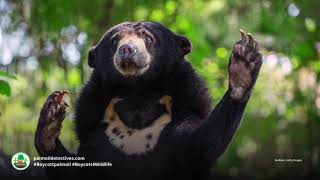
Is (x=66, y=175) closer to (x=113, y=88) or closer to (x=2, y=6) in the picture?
(x=113, y=88)

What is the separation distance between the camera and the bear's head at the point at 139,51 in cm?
265

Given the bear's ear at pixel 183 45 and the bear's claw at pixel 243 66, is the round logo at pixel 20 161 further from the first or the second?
the bear's claw at pixel 243 66

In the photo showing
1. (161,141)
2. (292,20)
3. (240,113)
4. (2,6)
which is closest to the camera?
(240,113)

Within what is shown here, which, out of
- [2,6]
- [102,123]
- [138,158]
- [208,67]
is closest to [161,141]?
[138,158]

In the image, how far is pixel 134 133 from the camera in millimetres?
2715

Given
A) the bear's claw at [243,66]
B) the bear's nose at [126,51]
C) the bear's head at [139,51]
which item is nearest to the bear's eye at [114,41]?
the bear's head at [139,51]

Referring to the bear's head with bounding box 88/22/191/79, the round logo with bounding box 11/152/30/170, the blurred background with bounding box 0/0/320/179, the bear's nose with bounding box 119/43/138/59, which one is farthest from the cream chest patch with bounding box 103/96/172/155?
the blurred background with bounding box 0/0/320/179

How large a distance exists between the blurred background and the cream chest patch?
1.84ft

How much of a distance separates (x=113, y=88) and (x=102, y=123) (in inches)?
5.8

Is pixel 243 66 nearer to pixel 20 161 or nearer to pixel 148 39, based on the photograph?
pixel 148 39

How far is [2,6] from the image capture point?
142 inches

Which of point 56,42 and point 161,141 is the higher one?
point 56,42

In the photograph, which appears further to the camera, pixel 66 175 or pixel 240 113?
pixel 66 175

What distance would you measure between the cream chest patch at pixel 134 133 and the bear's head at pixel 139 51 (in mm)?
139
